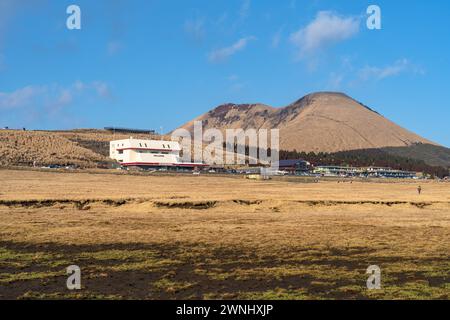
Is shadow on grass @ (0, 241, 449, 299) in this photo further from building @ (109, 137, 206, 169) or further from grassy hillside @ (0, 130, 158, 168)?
building @ (109, 137, 206, 169)

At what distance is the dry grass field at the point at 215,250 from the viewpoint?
17.1m

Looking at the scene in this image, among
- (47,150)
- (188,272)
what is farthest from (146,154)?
(188,272)

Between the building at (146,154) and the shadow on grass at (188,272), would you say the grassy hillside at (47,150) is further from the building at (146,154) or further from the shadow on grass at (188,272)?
the shadow on grass at (188,272)

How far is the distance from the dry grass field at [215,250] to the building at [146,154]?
100m

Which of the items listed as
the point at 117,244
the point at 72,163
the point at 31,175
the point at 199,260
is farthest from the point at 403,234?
the point at 72,163

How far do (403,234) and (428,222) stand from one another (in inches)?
302

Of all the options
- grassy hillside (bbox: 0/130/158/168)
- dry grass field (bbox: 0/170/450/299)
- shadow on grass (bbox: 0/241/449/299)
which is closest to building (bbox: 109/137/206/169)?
grassy hillside (bbox: 0/130/158/168)

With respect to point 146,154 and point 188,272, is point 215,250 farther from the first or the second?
point 146,154

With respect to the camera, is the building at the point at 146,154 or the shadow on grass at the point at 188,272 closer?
the shadow on grass at the point at 188,272

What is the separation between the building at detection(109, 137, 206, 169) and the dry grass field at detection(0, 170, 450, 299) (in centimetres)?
10044

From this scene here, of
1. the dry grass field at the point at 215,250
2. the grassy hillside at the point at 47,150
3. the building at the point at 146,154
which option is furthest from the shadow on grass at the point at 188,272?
the building at the point at 146,154
